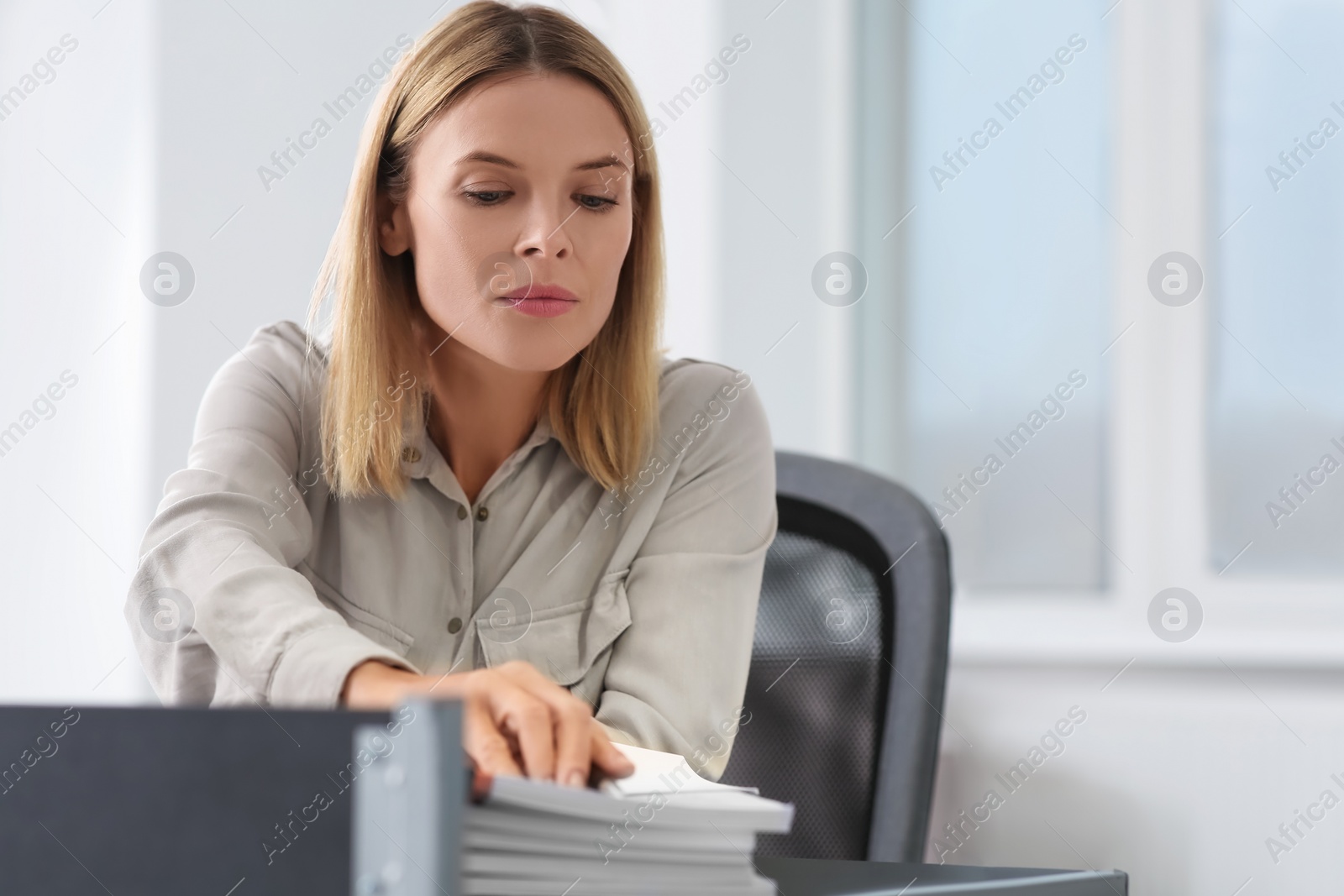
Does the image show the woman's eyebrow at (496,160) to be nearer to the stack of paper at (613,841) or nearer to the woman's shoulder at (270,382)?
the woman's shoulder at (270,382)

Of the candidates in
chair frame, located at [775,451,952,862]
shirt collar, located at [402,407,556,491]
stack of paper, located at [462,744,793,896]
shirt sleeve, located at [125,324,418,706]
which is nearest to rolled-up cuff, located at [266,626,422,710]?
shirt sleeve, located at [125,324,418,706]

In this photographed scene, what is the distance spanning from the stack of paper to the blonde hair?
60cm

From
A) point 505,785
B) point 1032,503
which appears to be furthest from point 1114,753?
point 505,785

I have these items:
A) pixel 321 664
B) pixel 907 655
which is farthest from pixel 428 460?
pixel 907 655

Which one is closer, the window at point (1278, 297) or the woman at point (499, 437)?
Answer: the woman at point (499, 437)

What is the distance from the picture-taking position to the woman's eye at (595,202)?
105cm

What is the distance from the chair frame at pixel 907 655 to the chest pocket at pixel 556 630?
0.96ft

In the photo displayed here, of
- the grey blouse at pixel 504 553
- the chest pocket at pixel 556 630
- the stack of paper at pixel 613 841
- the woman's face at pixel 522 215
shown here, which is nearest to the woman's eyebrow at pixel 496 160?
the woman's face at pixel 522 215

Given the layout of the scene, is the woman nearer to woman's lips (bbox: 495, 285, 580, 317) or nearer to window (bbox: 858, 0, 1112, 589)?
woman's lips (bbox: 495, 285, 580, 317)

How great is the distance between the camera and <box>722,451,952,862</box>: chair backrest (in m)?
1.14

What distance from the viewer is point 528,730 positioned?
1.87 feet

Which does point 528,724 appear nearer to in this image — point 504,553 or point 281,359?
point 504,553

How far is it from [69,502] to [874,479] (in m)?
1.49

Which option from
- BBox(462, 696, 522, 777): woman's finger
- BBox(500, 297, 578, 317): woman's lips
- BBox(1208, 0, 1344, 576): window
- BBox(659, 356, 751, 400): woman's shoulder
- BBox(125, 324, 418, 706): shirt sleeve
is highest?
BBox(1208, 0, 1344, 576): window
